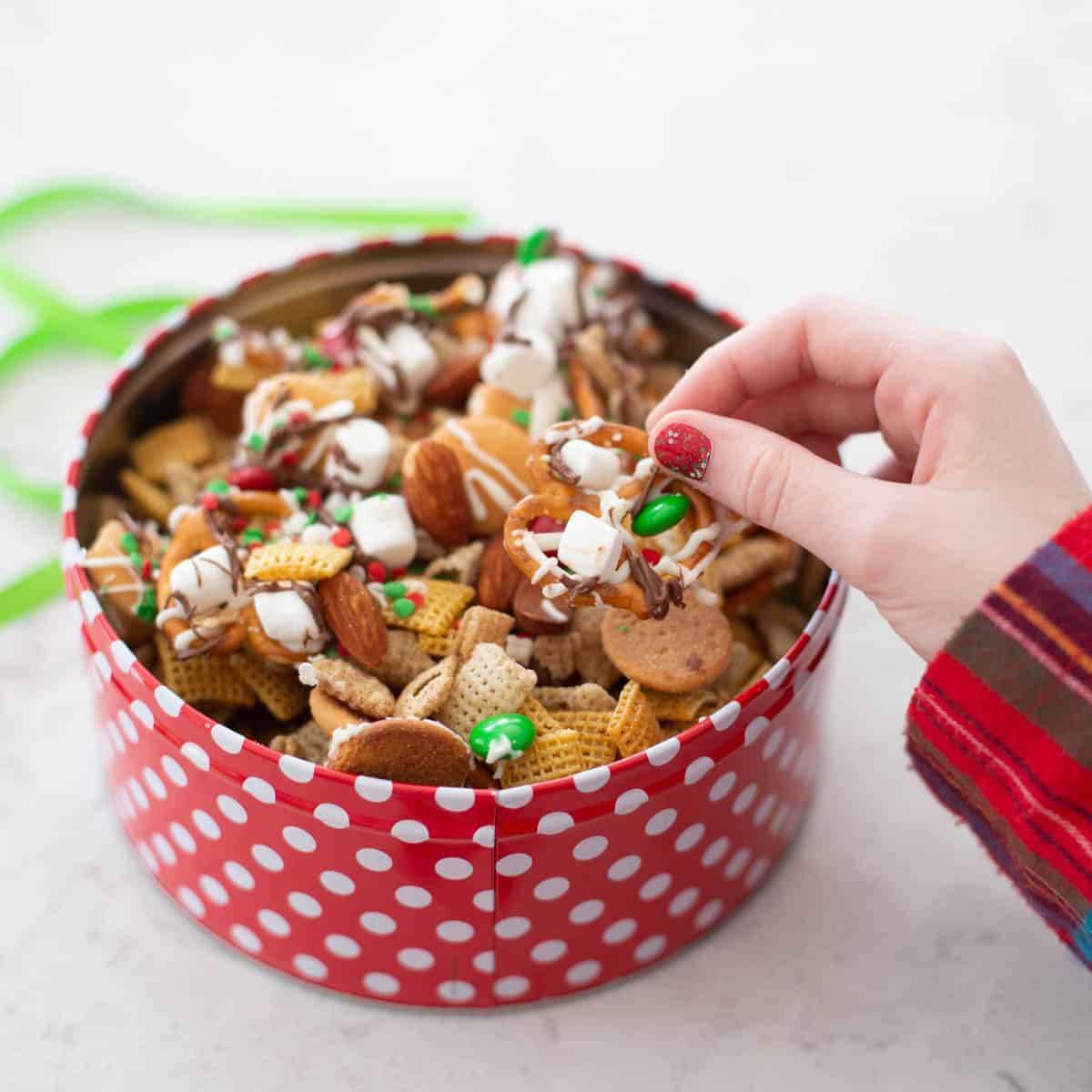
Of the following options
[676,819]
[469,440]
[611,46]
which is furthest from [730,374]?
[611,46]

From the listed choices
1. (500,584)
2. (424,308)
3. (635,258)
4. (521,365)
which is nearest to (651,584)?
(500,584)

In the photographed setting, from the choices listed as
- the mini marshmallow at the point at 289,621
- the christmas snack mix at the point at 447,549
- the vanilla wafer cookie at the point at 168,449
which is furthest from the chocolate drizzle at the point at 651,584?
the vanilla wafer cookie at the point at 168,449

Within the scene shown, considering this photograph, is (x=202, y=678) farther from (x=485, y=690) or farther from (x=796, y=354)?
(x=796, y=354)

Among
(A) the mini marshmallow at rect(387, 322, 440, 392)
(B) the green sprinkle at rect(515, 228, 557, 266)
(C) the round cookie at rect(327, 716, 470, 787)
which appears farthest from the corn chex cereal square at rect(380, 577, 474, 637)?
(B) the green sprinkle at rect(515, 228, 557, 266)

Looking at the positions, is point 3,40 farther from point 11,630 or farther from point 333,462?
point 333,462

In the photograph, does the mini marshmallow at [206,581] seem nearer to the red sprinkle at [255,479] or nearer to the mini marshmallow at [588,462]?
the red sprinkle at [255,479]

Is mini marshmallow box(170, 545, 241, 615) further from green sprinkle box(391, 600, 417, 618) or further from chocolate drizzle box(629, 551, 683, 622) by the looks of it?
chocolate drizzle box(629, 551, 683, 622)
